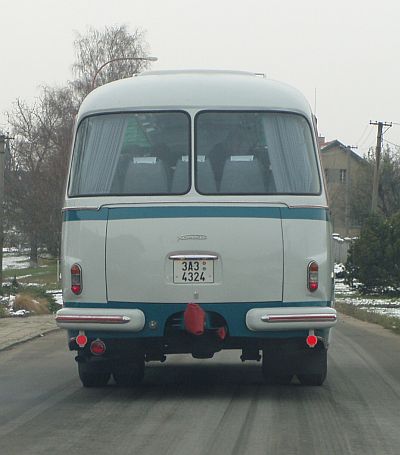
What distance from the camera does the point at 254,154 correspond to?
11203mm

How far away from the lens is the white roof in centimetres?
1134

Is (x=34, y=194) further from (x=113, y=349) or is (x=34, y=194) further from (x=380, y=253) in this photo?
(x=113, y=349)

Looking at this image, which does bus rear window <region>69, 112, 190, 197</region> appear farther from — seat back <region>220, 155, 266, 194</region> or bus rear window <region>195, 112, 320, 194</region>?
seat back <region>220, 155, 266, 194</region>

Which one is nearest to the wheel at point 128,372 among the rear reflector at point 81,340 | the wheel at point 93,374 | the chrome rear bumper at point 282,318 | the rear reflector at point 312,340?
the wheel at point 93,374

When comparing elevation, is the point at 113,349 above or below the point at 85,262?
below

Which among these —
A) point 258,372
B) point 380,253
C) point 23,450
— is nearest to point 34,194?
point 380,253

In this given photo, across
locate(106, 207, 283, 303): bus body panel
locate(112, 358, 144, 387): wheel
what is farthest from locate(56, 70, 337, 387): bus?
locate(112, 358, 144, 387): wheel

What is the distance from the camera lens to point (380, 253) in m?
43.7

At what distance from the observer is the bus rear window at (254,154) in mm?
11039

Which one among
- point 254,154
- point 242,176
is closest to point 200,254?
point 242,176

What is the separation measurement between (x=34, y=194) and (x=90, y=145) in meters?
49.5

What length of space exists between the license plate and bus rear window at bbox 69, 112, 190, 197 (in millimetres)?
716

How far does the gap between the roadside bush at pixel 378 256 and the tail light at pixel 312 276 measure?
1288 inches

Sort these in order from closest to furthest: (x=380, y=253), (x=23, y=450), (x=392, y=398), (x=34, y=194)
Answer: (x=23, y=450) < (x=392, y=398) < (x=380, y=253) < (x=34, y=194)
